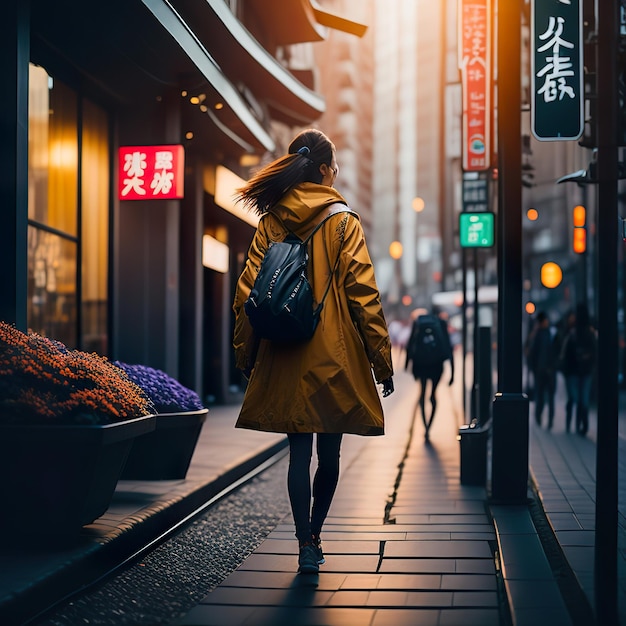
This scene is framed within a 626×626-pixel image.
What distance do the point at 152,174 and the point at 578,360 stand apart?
245 inches

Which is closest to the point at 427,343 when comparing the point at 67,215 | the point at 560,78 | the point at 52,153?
the point at 67,215

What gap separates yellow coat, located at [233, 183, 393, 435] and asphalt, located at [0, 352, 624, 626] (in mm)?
780

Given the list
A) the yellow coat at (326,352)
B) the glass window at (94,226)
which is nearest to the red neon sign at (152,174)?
the glass window at (94,226)

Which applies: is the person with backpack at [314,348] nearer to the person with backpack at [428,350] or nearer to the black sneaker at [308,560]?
the black sneaker at [308,560]

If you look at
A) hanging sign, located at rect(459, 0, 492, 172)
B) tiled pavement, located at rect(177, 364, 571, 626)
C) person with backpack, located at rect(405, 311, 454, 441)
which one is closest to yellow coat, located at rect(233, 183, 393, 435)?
tiled pavement, located at rect(177, 364, 571, 626)

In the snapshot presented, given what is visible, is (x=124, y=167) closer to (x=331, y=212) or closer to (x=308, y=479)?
(x=331, y=212)

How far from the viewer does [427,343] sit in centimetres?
1402

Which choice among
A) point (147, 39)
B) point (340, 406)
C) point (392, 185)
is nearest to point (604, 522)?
point (340, 406)

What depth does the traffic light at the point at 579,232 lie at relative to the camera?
2233 centimetres

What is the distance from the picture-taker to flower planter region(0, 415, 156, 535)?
5.55 metres

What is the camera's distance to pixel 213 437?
42.1 feet

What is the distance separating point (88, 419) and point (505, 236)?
3.60 m

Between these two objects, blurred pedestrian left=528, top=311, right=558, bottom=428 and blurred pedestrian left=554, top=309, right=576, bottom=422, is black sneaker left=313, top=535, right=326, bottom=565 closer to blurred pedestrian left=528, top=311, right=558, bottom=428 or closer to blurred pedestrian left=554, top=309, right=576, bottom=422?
blurred pedestrian left=554, top=309, right=576, bottom=422

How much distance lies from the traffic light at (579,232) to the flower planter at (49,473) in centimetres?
1782
